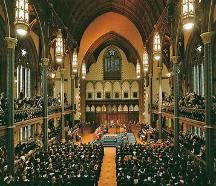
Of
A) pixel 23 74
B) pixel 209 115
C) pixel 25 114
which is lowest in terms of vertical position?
pixel 25 114

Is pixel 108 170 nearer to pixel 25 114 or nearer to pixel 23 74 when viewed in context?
pixel 25 114

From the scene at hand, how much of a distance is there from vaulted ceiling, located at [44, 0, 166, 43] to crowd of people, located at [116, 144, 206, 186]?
15639 mm

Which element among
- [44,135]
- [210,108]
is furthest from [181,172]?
[44,135]

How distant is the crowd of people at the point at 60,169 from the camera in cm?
1555

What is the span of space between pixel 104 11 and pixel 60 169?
2910 cm

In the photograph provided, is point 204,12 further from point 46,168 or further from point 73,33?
point 73,33

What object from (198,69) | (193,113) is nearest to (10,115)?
(193,113)

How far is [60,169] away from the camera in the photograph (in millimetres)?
17766

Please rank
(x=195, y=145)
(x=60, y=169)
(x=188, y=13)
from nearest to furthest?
1. (x=188, y=13)
2. (x=60, y=169)
3. (x=195, y=145)

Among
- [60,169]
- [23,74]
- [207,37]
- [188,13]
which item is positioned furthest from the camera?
[23,74]

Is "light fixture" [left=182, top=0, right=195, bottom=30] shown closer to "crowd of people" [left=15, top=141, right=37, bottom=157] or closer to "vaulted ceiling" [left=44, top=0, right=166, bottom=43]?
"crowd of people" [left=15, top=141, right=37, bottom=157]

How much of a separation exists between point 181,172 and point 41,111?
42.2 ft

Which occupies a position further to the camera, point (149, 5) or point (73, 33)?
point (73, 33)

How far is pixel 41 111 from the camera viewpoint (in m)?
24.8
